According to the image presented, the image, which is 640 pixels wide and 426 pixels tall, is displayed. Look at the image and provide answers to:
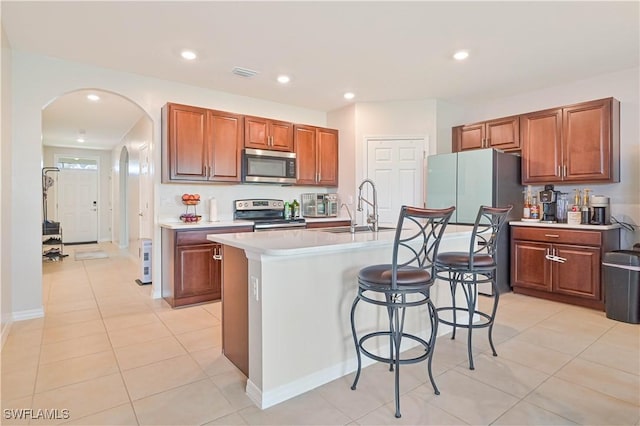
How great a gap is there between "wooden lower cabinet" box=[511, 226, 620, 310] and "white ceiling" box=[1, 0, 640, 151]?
1850 mm

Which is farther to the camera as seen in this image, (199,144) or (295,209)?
(295,209)

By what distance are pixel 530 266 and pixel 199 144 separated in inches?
166

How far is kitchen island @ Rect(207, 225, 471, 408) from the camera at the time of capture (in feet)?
6.15

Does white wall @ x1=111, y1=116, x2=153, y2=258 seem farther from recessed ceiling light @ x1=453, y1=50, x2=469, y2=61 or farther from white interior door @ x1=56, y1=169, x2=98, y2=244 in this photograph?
recessed ceiling light @ x1=453, y1=50, x2=469, y2=61

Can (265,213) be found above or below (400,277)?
above

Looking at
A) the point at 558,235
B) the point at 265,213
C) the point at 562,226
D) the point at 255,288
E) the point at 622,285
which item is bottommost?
the point at 622,285

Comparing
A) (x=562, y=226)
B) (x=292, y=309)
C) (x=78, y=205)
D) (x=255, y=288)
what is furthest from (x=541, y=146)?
(x=78, y=205)

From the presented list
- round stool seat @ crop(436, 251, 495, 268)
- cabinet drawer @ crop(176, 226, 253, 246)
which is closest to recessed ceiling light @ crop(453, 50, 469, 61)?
round stool seat @ crop(436, 251, 495, 268)

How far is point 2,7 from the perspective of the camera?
2539 mm

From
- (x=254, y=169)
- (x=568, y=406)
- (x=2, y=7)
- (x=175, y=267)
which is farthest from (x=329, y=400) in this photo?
(x=2, y=7)

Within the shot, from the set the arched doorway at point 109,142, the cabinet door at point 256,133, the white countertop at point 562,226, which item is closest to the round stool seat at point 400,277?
the white countertop at point 562,226

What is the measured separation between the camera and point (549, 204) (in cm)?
421

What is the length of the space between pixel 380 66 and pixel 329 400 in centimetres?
323

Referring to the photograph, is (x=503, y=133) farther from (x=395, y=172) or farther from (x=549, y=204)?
(x=395, y=172)
